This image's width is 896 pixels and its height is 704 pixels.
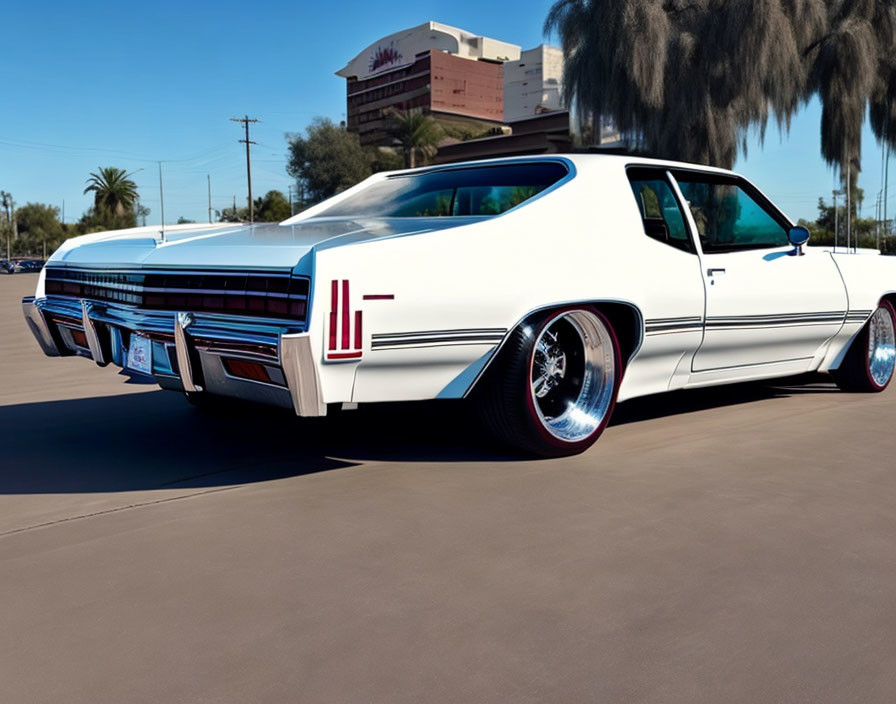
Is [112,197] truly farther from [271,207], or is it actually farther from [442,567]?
[442,567]

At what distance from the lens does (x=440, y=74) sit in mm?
113188

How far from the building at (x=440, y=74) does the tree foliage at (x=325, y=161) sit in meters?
37.5

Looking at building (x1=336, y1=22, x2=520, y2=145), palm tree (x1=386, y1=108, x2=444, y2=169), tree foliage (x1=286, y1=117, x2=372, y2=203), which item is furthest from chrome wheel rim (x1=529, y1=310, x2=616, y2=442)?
A: building (x1=336, y1=22, x2=520, y2=145)

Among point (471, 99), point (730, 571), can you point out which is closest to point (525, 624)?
point (730, 571)

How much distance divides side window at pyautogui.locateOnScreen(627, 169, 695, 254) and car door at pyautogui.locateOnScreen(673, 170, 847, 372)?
110mm

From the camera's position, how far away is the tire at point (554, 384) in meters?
4.05

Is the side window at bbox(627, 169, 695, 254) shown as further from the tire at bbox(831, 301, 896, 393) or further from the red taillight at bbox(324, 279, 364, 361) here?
the tire at bbox(831, 301, 896, 393)

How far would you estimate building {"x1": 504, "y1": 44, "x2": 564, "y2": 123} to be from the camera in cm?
9850

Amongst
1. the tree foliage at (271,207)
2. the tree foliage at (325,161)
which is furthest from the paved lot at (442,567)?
the tree foliage at (271,207)

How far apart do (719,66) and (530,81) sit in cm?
7949

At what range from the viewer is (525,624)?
251 cm

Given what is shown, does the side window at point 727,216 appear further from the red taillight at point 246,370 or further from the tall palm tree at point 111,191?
the tall palm tree at point 111,191

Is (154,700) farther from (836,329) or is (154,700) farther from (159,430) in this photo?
(836,329)

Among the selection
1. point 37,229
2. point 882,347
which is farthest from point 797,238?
point 37,229
